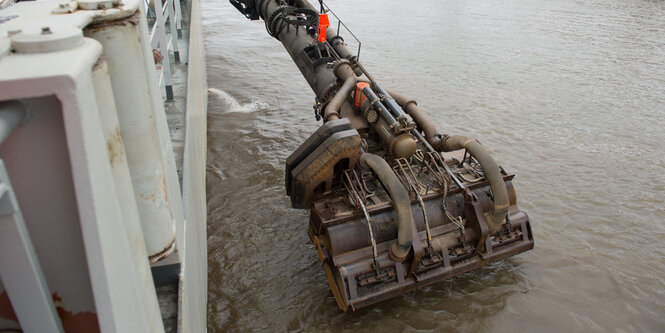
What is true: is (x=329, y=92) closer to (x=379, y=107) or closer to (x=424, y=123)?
(x=379, y=107)

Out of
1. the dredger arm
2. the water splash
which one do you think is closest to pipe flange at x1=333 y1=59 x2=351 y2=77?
the dredger arm

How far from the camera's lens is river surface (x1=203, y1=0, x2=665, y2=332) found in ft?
17.3

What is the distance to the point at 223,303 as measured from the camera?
5160 millimetres

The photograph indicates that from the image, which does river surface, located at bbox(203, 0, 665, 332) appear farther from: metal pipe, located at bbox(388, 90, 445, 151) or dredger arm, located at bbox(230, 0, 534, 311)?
metal pipe, located at bbox(388, 90, 445, 151)

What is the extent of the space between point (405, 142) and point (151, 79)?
3759 millimetres

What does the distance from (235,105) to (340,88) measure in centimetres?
557

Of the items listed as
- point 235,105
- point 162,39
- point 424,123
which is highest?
point 162,39

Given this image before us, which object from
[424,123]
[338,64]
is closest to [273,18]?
[338,64]

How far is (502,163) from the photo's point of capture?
346 inches

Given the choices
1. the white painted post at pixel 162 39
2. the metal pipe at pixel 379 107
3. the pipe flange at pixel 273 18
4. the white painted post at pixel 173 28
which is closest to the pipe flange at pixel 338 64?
the metal pipe at pixel 379 107

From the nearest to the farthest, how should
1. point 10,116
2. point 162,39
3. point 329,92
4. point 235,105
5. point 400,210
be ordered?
point 10,116, point 162,39, point 400,210, point 329,92, point 235,105

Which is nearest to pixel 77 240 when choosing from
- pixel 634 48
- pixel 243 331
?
pixel 243 331

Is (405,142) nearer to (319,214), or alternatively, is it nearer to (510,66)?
(319,214)

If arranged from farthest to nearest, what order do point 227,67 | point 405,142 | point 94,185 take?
point 227,67 < point 405,142 < point 94,185
